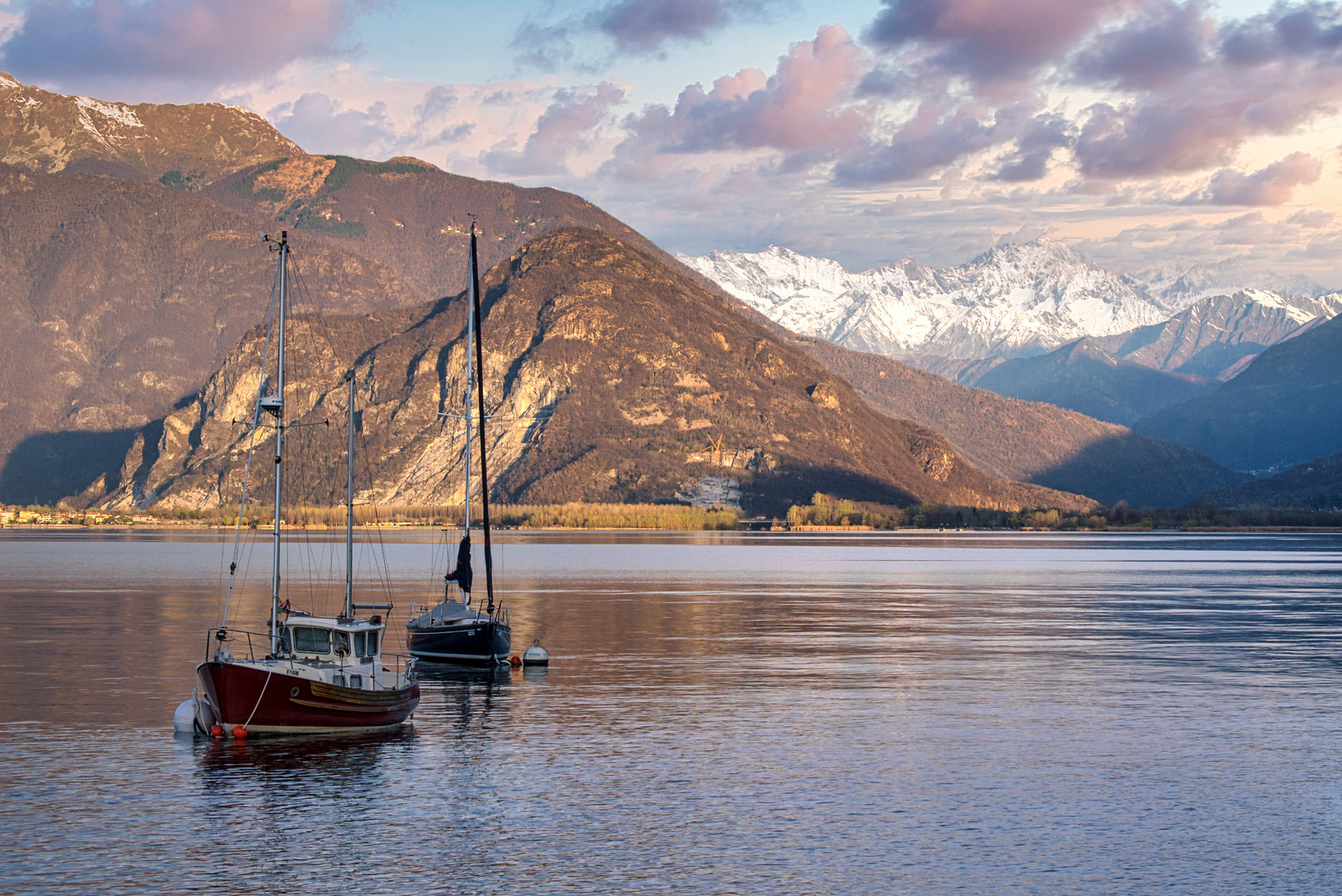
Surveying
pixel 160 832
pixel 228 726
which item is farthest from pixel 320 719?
pixel 160 832

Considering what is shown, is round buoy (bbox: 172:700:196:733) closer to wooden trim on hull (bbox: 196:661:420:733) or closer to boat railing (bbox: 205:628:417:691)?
wooden trim on hull (bbox: 196:661:420:733)

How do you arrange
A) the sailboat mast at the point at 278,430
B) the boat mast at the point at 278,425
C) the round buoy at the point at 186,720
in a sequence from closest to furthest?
1. the boat mast at the point at 278,425
2. the sailboat mast at the point at 278,430
3. the round buoy at the point at 186,720

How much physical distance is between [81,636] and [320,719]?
4807 centimetres

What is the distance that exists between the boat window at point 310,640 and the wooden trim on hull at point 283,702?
267cm

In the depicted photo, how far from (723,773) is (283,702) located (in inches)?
750

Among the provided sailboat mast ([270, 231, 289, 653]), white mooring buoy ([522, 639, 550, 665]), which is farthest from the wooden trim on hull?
white mooring buoy ([522, 639, 550, 665])

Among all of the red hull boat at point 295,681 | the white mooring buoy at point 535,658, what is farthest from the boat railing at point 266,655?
the white mooring buoy at point 535,658

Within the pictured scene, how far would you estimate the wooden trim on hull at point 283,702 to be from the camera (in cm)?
5875

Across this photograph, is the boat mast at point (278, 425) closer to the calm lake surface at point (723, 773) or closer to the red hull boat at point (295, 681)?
the red hull boat at point (295, 681)

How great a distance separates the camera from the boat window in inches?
2457

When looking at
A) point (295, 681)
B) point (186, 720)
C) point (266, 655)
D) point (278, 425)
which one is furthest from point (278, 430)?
point (266, 655)

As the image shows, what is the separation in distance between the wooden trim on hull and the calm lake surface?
1.02 meters

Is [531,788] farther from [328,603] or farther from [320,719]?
[328,603]

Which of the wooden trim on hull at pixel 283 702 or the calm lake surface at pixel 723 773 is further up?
the wooden trim on hull at pixel 283 702
